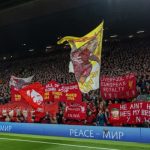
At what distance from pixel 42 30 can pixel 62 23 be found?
2713mm

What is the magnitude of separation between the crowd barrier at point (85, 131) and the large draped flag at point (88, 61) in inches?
98.1

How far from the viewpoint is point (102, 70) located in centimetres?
2742

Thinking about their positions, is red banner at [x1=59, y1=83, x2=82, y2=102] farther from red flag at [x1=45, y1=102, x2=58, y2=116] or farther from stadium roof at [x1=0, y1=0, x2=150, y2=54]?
stadium roof at [x1=0, y1=0, x2=150, y2=54]

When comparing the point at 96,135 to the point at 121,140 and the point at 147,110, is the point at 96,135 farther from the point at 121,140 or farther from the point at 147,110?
the point at 147,110

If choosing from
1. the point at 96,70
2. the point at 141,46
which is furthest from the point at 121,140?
the point at 141,46

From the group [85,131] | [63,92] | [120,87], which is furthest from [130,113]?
[63,92]

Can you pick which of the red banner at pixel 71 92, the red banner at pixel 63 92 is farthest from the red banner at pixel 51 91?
the red banner at pixel 71 92

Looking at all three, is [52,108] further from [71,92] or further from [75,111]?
[71,92]

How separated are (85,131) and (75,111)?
1.35 meters

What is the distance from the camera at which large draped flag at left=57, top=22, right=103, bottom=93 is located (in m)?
13.2

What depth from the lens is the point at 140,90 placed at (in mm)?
18641

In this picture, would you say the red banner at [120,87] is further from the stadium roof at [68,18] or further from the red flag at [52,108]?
the stadium roof at [68,18]

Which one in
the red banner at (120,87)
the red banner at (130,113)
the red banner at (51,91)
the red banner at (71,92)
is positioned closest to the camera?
the red banner at (130,113)

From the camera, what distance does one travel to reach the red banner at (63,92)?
16.7m
